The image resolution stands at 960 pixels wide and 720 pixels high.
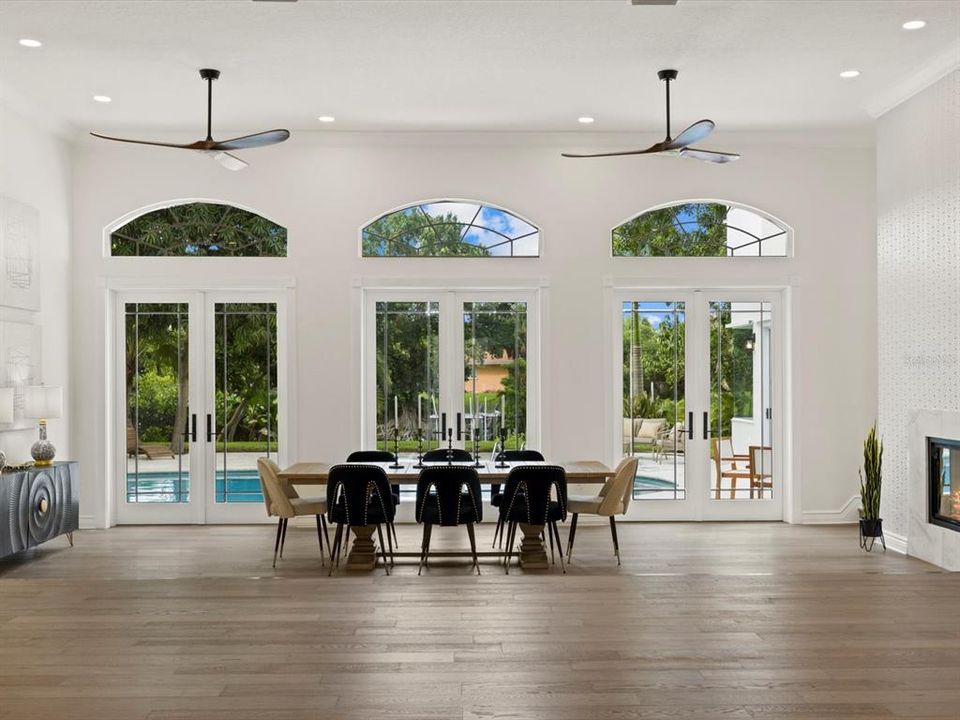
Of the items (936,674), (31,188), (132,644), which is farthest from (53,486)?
(936,674)

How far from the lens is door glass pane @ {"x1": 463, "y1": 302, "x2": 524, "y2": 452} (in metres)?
8.37

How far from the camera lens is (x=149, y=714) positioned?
332cm

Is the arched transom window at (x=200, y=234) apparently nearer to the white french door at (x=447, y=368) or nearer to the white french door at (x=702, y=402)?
the white french door at (x=447, y=368)

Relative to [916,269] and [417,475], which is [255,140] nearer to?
Answer: [417,475]

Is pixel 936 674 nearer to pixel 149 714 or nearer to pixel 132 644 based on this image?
pixel 149 714

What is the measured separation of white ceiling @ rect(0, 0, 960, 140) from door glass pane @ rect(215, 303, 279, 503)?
1734 millimetres

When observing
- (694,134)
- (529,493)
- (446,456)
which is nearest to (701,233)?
(694,134)

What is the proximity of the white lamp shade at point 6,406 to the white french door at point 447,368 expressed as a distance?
116 inches

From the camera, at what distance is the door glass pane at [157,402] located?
8.29m

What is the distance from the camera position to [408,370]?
27.5 feet

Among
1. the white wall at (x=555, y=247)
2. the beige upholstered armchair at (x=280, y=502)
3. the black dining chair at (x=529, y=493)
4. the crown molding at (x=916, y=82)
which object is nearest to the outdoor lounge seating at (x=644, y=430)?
the white wall at (x=555, y=247)

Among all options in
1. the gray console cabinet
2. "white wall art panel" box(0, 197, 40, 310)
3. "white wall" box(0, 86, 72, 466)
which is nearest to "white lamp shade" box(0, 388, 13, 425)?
"white wall" box(0, 86, 72, 466)

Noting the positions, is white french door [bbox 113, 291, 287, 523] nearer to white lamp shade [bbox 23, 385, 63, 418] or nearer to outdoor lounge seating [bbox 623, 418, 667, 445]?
white lamp shade [bbox 23, 385, 63, 418]

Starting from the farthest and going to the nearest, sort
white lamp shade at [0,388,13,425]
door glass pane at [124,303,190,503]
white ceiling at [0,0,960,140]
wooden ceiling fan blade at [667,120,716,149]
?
door glass pane at [124,303,190,503], white lamp shade at [0,388,13,425], wooden ceiling fan blade at [667,120,716,149], white ceiling at [0,0,960,140]
